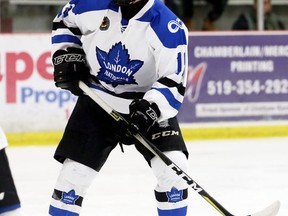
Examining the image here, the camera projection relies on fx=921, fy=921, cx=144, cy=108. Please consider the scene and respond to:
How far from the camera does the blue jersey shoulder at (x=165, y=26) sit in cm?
334

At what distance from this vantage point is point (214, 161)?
6027mm

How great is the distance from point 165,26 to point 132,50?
6.0 inches

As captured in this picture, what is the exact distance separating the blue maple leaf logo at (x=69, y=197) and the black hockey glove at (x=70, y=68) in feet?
1.37

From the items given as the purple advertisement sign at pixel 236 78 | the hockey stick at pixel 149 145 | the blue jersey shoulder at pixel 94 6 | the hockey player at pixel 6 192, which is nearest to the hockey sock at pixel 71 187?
the hockey stick at pixel 149 145

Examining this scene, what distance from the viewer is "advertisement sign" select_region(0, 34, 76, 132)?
6.85 metres

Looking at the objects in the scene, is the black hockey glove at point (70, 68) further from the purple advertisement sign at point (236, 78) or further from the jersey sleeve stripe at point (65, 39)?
the purple advertisement sign at point (236, 78)

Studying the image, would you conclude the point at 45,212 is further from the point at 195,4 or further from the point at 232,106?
the point at 195,4

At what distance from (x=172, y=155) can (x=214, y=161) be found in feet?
8.51

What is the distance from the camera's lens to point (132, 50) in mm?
3393

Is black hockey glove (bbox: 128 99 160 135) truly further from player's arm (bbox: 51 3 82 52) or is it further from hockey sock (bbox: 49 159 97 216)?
player's arm (bbox: 51 3 82 52)

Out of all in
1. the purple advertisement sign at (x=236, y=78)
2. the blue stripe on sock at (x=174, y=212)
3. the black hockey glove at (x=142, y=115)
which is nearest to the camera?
the black hockey glove at (x=142, y=115)

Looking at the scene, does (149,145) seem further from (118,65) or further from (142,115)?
(118,65)

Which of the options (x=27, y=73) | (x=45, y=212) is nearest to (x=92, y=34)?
(x=45, y=212)

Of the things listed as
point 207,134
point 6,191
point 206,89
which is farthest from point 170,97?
point 206,89
